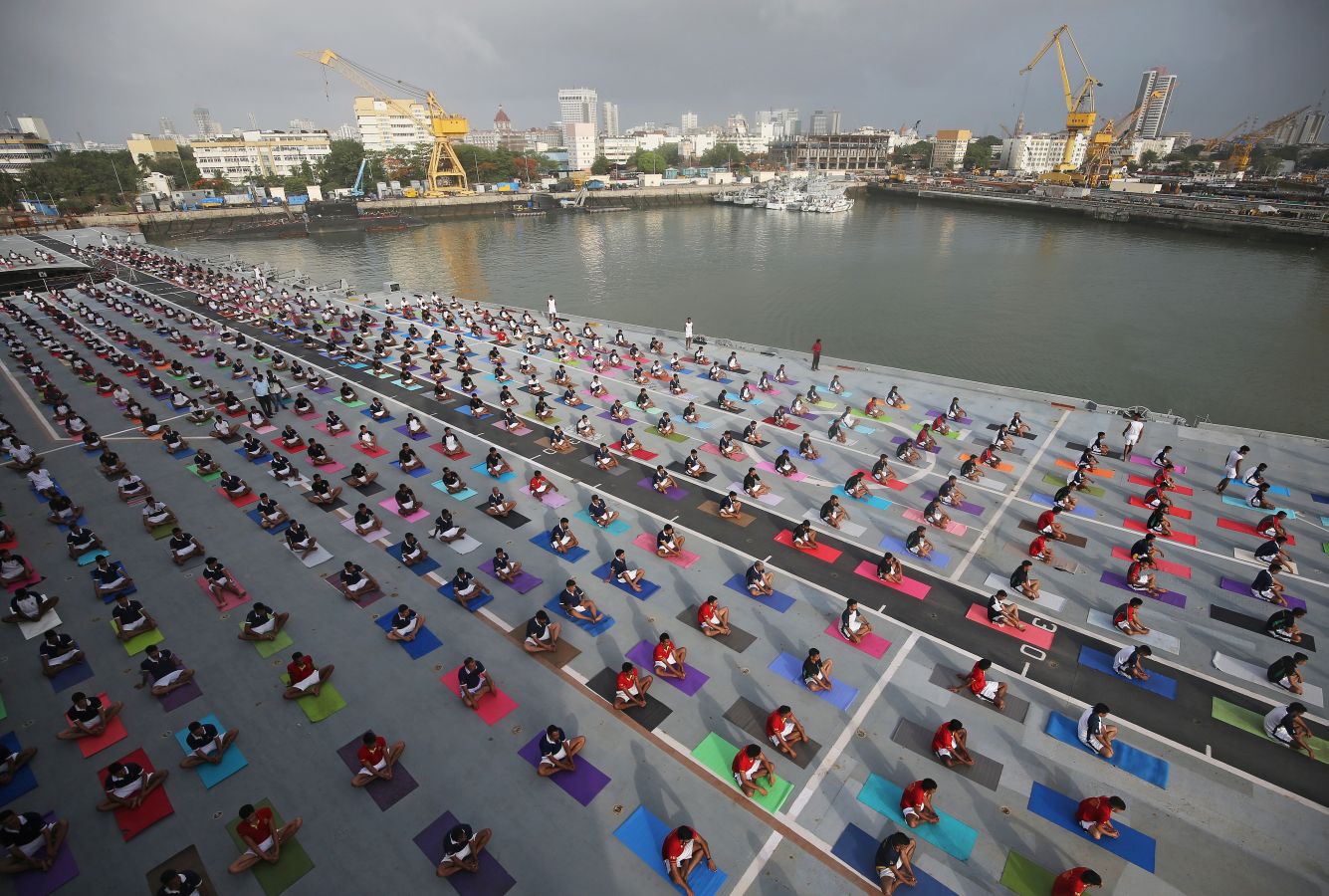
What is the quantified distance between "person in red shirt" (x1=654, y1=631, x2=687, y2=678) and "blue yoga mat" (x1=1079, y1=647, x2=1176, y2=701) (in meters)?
8.19

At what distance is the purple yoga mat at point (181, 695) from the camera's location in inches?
431

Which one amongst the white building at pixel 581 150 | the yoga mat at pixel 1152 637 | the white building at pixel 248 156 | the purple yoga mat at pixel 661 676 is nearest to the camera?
the purple yoga mat at pixel 661 676

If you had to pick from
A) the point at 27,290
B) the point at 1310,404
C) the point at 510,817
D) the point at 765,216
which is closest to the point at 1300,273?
the point at 1310,404

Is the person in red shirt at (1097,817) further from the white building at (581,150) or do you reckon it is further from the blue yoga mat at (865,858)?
the white building at (581,150)

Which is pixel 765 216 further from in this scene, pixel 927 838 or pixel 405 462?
pixel 927 838

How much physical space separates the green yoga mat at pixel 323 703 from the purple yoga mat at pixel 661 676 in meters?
5.42

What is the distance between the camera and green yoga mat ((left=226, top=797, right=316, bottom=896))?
27.1 ft

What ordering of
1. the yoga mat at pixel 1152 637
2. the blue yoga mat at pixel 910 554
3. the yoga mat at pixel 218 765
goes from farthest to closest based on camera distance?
the blue yoga mat at pixel 910 554 → the yoga mat at pixel 1152 637 → the yoga mat at pixel 218 765

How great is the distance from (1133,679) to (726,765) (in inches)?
330

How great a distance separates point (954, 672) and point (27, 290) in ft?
208

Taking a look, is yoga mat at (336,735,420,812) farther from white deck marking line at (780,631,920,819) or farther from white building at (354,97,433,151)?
white building at (354,97,433,151)

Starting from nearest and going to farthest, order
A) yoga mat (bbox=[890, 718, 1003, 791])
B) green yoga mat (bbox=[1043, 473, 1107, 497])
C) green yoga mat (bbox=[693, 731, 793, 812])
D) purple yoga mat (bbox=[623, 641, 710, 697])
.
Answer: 1. green yoga mat (bbox=[693, 731, 793, 812])
2. yoga mat (bbox=[890, 718, 1003, 791])
3. purple yoga mat (bbox=[623, 641, 710, 697])
4. green yoga mat (bbox=[1043, 473, 1107, 497])

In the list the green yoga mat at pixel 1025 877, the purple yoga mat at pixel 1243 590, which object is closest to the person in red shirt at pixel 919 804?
the green yoga mat at pixel 1025 877

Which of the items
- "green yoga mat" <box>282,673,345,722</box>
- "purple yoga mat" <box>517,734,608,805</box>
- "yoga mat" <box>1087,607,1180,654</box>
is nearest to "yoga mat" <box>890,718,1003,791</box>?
"purple yoga mat" <box>517,734,608,805</box>
